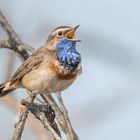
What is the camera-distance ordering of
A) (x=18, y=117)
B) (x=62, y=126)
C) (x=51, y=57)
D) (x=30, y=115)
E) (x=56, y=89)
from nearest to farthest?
1. (x=18, y=117)
2. (x=30, y=115)
3. (x=62, y=126)
4. (x=56, y=89)
5. (x=51, y=57)

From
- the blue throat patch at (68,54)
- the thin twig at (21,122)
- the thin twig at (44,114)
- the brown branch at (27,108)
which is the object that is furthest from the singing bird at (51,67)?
A: the thin twig at (21,122)

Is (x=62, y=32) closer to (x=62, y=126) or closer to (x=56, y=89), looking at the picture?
(x=56, y=89)

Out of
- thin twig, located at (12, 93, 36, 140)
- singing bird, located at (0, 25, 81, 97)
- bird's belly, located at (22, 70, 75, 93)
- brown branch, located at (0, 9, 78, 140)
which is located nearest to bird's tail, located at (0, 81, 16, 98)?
singing bird, located at (0, 25, 81, 97)

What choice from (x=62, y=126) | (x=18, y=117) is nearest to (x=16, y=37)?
(x=62, y=126)

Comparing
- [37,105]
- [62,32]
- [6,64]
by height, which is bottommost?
[37,105]

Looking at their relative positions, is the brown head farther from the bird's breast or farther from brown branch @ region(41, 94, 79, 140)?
brown branch @ region(41, 94, 79, 140)

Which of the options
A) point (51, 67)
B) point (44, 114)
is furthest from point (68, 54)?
A: point (44, 114)

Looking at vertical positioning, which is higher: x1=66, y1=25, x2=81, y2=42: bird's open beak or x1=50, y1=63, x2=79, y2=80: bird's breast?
x1=66, y1=25, x2=81, y2=42: bird's open beak
